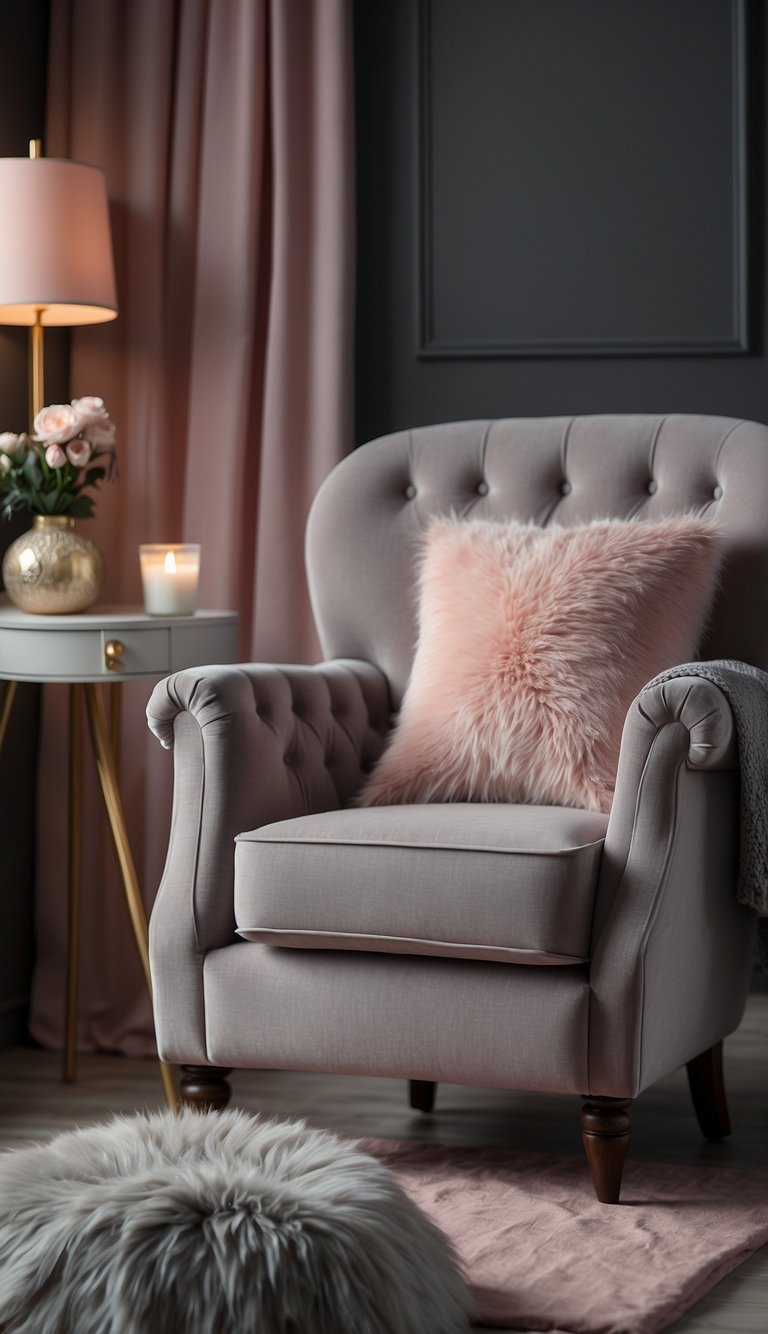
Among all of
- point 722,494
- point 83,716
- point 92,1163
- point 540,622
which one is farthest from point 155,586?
point 92,1163

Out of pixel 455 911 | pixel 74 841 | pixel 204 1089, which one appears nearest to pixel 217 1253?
pixel 455 911

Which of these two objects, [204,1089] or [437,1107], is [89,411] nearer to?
[204,1089]

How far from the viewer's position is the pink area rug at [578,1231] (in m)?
1.63

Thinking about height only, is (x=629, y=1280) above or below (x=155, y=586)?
below

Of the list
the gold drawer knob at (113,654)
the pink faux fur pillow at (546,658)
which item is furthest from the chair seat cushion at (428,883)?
the gold drawer knob at (113,654)

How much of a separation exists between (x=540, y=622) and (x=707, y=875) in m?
0.44

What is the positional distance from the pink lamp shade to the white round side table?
0.55 meters

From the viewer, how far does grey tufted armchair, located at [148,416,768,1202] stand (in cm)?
188

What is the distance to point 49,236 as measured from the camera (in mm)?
2656

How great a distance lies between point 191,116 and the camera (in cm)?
300

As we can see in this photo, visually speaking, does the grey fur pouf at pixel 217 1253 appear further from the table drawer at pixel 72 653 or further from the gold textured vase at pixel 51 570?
the gold textured vase at pixel 51 570

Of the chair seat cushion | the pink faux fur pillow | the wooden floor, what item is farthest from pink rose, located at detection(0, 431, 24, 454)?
Answer: the wooden floor

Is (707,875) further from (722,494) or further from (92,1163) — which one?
(92,1163)

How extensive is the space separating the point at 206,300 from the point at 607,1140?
1.80m
